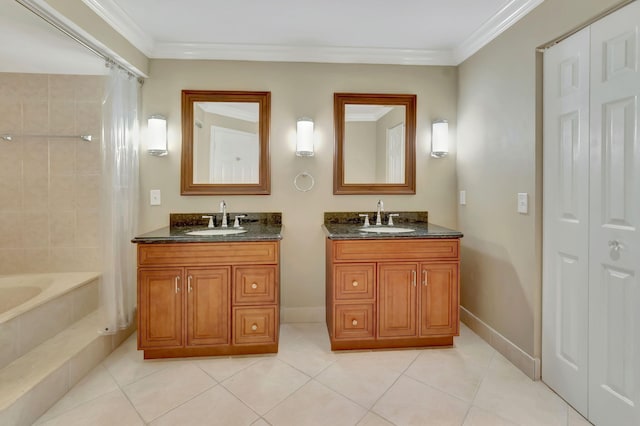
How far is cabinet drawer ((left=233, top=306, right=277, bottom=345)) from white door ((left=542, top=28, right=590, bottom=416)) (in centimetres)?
169

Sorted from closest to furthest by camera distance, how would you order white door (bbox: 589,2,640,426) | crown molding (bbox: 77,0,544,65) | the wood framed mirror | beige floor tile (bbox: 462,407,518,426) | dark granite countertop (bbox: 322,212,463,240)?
white door (bbox: 589,2,640,426) → beige floor tile (bbox: 462,407,518,426) → dark granite countertop (bbox: 322,212,463,240) → crown molding (bbox: 77,0,544,65) → the wood framed mirror

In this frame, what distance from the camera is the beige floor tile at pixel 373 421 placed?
1581 mm

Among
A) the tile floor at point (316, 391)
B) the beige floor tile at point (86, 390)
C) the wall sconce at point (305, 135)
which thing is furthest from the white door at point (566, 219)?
the beige floor tile at point (86, 390)

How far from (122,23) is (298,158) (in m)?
1.54

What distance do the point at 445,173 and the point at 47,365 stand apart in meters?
3.09

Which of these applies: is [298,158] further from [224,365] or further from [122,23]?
[224,365]

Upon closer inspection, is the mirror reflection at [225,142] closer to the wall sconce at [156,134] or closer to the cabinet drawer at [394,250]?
the wall sconce at [156,134]

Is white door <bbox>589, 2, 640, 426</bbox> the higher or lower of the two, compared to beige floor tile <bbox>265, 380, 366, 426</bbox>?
higher

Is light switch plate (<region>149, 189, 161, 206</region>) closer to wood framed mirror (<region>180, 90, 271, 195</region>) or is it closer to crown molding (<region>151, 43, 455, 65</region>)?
wood framed mirror (<region>180, 90, 271, 195</region>)

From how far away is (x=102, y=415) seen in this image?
1.65 meters

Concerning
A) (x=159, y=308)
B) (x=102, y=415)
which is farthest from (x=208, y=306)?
(x=102, y=415)

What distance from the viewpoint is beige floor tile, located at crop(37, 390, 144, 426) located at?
1.59 metres

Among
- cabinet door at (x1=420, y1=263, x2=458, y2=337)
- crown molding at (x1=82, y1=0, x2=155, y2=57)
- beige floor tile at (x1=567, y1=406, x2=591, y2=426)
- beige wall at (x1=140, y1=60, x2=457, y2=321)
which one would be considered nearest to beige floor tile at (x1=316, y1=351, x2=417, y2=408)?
cabinet door at (x1=420, y1=263, x2=458, y2=337)

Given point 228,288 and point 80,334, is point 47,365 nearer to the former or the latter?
point 80,334
